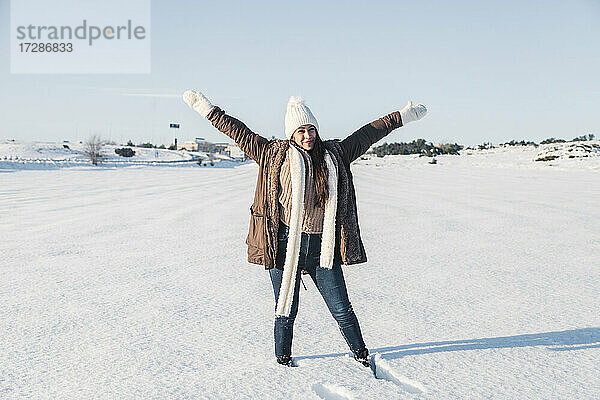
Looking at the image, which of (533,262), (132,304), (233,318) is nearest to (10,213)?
(132,304)

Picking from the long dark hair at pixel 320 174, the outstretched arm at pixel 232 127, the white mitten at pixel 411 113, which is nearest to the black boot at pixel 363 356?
the long dark hair at pixel 320 174

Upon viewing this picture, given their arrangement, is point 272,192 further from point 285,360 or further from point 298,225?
point 285,360

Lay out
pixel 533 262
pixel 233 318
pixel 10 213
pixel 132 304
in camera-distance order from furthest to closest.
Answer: pixel 10 213 < pixel 533 262 < pixel 132 304 < pixel 233 318

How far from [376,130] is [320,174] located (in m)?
0.51

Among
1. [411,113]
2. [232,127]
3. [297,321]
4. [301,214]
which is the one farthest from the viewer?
[297,321]

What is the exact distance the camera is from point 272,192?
2.81 meters

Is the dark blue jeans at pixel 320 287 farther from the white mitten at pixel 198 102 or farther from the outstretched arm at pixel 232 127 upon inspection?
the white mitten at pixel 198 102

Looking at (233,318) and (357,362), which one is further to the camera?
(233,318)

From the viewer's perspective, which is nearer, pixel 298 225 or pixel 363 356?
pixel 298 225

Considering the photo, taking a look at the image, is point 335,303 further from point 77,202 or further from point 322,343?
point 77,202

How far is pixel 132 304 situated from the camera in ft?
13.3

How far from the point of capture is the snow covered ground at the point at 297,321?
9.07ft

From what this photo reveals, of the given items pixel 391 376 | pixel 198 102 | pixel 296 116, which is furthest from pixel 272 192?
pixel 391 376

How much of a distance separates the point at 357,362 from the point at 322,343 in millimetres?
363
